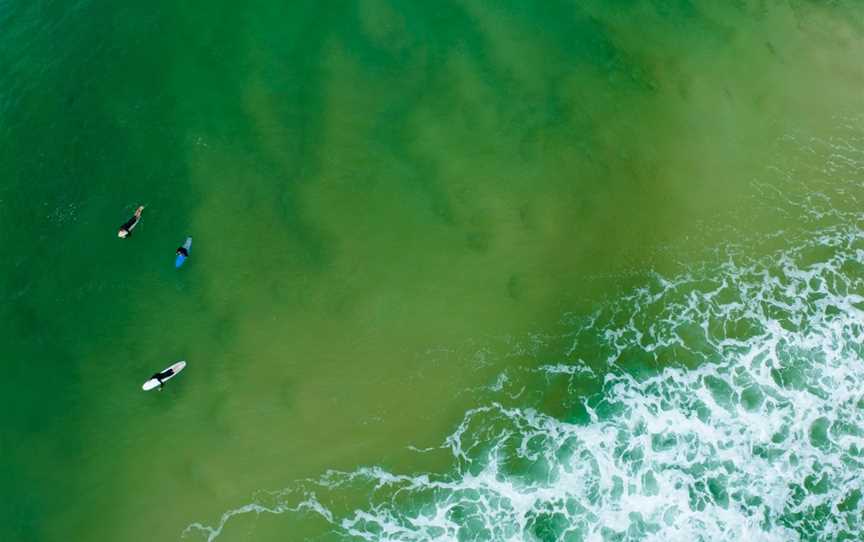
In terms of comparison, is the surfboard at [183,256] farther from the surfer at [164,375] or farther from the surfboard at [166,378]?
the surfer at [164,375]

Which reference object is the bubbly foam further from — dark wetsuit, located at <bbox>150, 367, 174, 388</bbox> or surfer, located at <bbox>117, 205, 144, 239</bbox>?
surfer, located at <bbox>117, 205, 144, 239</bbox>

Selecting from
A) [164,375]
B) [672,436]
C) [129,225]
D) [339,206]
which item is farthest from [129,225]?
[672,436]

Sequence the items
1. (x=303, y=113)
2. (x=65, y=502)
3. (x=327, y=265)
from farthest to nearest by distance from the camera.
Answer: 1. (x=303, y=113)
2. (x=327, y=265)
3. (x=65, y=502)

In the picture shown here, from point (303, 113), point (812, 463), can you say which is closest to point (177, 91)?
point (303, 113)

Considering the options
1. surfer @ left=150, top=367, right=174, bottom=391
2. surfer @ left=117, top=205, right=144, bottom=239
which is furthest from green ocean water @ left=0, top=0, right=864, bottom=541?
surfer @ left=150, top=367, right=174, bottom=391

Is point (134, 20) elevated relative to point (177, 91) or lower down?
elevated

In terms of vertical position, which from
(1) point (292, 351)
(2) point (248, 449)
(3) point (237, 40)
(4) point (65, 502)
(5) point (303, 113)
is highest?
(3) point (237, 40)

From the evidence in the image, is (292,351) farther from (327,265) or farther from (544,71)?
(544,71)
